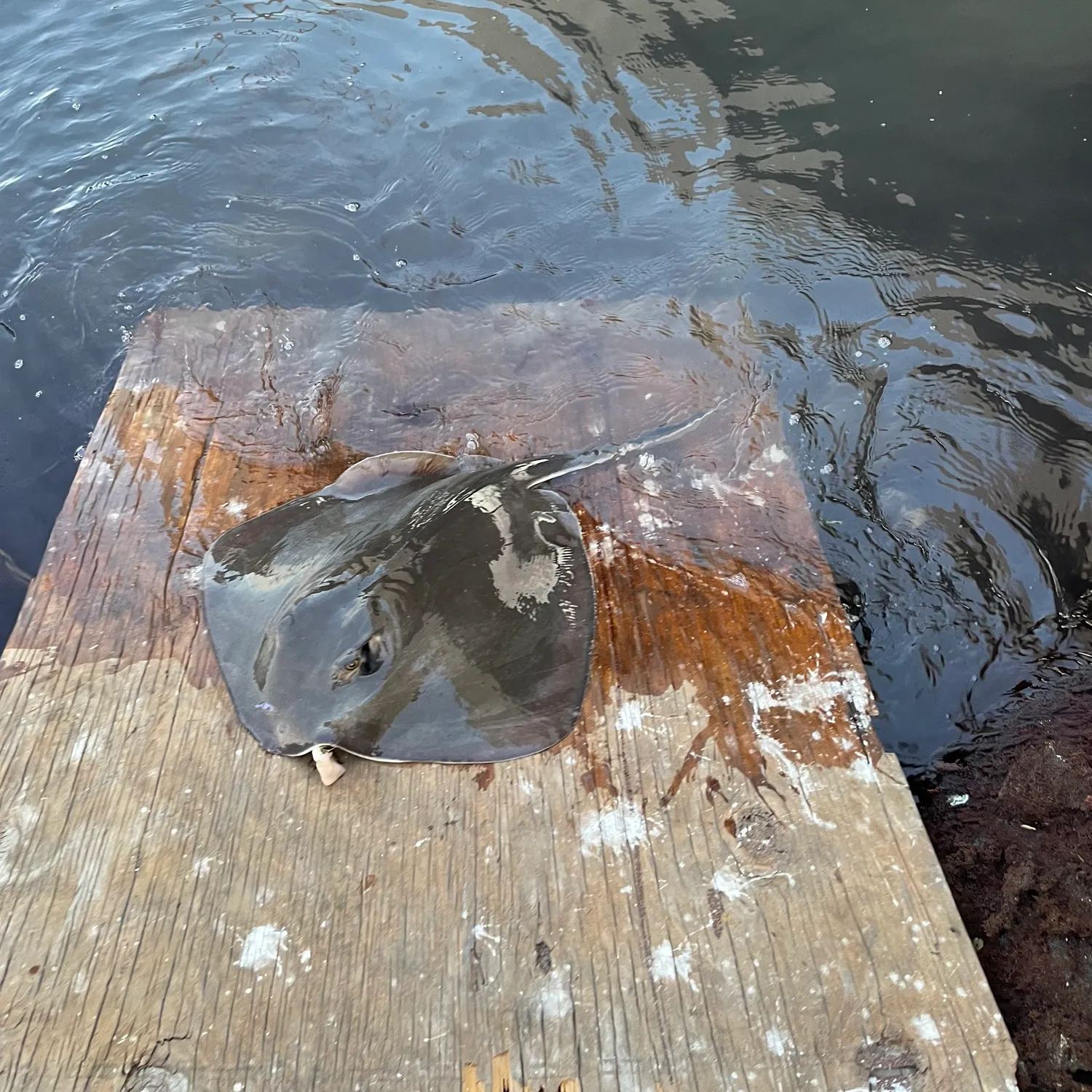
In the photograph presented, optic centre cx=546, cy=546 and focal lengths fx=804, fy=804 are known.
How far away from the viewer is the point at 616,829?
2.73 metres

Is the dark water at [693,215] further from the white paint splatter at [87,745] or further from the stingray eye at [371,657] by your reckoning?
the stingray eye at [371,657]

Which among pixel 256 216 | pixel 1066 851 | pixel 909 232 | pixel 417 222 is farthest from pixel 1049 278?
pixel 256 216

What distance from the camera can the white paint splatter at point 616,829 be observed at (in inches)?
106

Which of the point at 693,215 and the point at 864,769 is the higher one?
the point at 693,215

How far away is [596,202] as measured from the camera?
6.38 m

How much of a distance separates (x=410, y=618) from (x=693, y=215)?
14.8 ft

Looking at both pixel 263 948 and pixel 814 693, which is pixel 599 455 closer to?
pixel 814 693

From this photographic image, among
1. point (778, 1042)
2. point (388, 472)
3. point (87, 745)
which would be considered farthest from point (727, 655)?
point (87, 745)

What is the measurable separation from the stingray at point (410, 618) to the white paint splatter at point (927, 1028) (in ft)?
4.51

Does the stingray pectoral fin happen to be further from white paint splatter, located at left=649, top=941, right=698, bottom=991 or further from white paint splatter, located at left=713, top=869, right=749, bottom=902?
white paint splatter, located at left=649, top=941, right=698, bottom=991

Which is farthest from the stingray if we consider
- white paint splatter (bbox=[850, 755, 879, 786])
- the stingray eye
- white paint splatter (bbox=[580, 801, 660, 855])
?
white paint splatter (bbox=[850, 755, 879, 786])

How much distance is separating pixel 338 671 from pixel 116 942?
1045 millimetres

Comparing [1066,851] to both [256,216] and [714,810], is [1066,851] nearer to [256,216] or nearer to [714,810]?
[714,810]

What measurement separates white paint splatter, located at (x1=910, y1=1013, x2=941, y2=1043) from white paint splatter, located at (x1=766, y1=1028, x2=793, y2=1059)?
36cm
